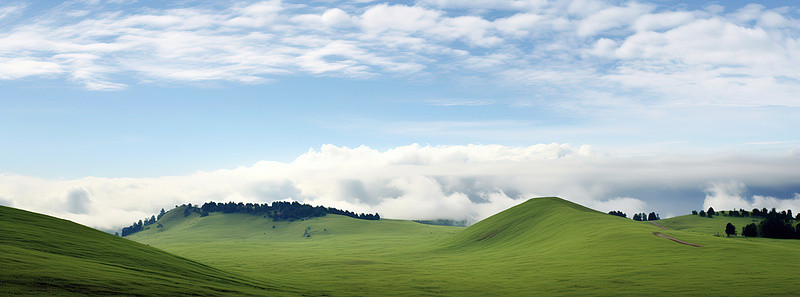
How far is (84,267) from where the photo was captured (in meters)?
49.7

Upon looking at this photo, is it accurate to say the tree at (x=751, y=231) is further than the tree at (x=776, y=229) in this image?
Yes

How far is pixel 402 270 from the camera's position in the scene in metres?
108

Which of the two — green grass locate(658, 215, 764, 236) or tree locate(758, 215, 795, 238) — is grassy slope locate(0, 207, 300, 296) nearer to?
tree locate(758, 215, 795, 238)

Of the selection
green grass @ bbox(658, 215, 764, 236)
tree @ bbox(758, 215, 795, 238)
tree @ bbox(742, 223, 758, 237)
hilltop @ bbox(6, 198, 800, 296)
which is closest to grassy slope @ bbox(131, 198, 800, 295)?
hilltop @ bbox(6, 198, 800, 296)

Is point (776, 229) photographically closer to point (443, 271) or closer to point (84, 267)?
point (443, 271)

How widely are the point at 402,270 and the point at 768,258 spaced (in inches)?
2711

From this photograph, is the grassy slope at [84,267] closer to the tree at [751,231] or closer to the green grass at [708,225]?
the tree at [751,231]

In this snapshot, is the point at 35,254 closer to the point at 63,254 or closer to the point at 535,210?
the point at 63,254

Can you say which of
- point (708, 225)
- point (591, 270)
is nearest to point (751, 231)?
point (708, 225)

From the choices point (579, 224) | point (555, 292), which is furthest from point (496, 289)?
point (579, 224)

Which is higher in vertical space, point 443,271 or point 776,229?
point 776,229

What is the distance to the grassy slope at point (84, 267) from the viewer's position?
40.2 m

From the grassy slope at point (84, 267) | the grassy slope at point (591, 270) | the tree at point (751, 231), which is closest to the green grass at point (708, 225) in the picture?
the tree at point (751, 231)

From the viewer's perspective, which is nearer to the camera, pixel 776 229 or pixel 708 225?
pixel 776 229
